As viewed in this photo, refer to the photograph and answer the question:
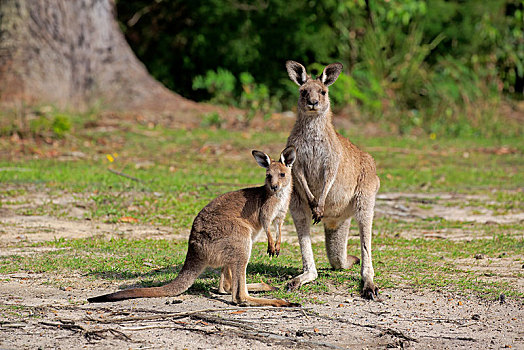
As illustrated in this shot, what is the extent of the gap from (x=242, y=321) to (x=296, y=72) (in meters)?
2.10

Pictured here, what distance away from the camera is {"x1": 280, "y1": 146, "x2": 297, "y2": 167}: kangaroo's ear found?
5.09 m

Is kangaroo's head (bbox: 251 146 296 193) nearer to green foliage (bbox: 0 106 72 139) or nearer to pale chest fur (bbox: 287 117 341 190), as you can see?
pale chest fur (bbox: 287 117 341 190)

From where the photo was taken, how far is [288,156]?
16.8ft

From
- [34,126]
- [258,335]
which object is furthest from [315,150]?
[34,126]

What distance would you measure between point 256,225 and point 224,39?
11.3 metres

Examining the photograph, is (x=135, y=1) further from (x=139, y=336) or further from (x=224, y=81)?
(x=139, y=336)

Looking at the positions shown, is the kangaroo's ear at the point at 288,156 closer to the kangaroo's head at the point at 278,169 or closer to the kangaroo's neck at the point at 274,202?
the kangaroo's head at the point at 278,169

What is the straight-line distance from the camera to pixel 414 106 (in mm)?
15039

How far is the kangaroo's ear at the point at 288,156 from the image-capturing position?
16.7 feet

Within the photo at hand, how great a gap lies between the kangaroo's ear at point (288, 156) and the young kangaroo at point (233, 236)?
0.08 m

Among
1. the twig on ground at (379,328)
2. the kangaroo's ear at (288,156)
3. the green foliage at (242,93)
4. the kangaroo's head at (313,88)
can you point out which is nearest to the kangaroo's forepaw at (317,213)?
the kangaroo's ear at (288,156)

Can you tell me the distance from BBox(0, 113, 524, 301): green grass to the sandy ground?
0.84 ft

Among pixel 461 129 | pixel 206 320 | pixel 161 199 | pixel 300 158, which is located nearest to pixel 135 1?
pixel 461 129

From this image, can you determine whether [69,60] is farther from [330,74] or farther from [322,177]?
[322,177]
